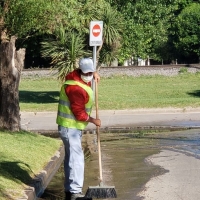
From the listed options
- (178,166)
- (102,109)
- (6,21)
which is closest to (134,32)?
(102,109)

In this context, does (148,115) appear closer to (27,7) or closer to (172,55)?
(27,7)

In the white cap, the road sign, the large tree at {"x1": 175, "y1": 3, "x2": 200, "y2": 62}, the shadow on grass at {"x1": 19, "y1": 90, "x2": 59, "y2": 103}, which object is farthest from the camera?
the large tree at {"x1": 175, "y1": 3, "x2": 200, "y2": 62}

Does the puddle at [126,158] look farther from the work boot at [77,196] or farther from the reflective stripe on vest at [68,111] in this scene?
the reflective stripe on vest at [68,111]

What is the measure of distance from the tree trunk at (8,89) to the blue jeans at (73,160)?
6.16m

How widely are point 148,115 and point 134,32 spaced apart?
729 inches

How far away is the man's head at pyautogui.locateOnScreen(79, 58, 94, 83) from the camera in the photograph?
9.59 metres

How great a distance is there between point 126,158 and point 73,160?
16.0ft

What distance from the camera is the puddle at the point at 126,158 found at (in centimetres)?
1123

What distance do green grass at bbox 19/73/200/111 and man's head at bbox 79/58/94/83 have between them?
1825 centimetres

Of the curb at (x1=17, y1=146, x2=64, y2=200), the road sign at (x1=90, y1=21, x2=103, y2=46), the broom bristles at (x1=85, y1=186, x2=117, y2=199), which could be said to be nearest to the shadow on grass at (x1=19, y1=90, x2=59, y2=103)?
the road sign at (x1=90, y1=21, x2=103, y2=46)

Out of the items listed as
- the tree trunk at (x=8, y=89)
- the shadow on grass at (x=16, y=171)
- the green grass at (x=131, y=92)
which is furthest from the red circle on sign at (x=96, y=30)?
the green grass at (x=131, y=92)

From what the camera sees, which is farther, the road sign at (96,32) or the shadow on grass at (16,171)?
the road sign at (96,32)

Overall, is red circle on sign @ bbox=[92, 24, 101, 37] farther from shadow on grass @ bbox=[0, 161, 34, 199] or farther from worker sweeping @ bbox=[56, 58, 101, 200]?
worker sweeping @ bbox=[56, 58, 101, 200]

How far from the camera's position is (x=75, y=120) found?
382 inches
